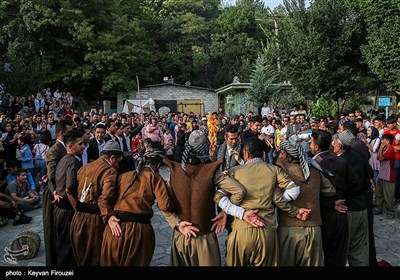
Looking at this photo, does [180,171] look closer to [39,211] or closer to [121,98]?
[39,211]

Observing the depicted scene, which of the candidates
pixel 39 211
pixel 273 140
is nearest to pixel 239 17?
pixel 273 140

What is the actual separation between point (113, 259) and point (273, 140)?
9.65m

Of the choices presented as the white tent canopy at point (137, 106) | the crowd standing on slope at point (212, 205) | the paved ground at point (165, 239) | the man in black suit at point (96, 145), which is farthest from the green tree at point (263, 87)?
the crowd standing on slope at point (212, 205)

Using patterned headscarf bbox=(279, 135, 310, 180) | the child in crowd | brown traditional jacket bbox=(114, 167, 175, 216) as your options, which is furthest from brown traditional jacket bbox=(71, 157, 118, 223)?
the child in crowd

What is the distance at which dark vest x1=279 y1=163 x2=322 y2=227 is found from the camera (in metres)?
4.18

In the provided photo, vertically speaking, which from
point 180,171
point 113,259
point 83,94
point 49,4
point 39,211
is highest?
point 49,4

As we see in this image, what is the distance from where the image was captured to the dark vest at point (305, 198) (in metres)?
4.18

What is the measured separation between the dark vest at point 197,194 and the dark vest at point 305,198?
80 cm

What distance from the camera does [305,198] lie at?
4195 millimetres

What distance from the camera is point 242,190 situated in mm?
3852

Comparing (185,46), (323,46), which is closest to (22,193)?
(323,46)

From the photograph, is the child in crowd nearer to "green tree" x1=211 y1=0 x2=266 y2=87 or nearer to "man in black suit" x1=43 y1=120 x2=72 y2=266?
"man in black suit" x1=43 y1=120 x2=72 y2=266

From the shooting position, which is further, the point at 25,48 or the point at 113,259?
the point at 25,48

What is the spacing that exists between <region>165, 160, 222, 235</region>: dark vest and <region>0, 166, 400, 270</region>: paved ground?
2.22 m
